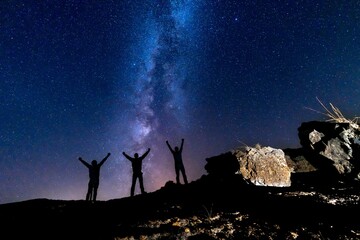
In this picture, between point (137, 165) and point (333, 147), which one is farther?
point (137, 165)

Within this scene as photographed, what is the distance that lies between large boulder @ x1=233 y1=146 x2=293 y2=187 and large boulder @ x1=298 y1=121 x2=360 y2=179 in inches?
35.6

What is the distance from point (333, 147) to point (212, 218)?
186 inches

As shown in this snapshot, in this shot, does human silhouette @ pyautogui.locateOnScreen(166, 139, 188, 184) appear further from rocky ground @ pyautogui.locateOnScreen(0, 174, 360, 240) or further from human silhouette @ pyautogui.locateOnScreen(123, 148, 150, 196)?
rocky ground @ pyautogui.locateOnScreen(0, 174, 360, 240)

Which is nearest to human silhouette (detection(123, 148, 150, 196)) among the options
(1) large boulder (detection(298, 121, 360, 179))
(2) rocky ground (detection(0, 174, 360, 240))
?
(2) rocky ground (detection(0, 174, 360, 240))

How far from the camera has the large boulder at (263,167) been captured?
23.3ft

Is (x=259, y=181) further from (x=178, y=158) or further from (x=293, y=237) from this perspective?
(x=178, y=158)

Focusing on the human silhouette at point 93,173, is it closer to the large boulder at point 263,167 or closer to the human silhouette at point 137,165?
the human silhouette at point 137,165

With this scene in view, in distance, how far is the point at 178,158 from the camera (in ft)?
35.9

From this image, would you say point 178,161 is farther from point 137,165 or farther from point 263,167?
point 263,167

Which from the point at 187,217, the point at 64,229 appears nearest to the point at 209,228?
the point at 187,217

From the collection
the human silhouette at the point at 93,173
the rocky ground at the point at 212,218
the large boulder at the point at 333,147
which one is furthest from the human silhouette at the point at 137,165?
the large boulder at the point at 333,147

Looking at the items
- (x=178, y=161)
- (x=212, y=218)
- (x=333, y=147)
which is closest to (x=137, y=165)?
(x=178, y=161)

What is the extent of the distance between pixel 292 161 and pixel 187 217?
17.7 feet

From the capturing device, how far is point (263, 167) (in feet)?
24.1
